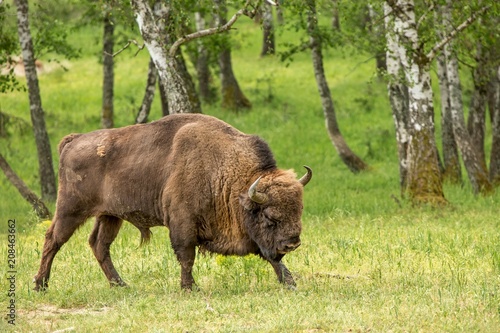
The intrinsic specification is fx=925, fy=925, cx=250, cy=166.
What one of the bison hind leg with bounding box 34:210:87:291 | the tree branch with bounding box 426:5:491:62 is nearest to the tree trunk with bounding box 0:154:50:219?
the bison hind leg with bounding box 34:210:87:291

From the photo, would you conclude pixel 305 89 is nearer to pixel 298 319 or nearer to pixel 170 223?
pixel 170 223

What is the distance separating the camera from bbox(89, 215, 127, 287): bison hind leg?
448 inches

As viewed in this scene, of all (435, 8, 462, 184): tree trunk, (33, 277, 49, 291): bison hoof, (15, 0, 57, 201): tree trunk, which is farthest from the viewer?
(435, 8, 462, 184): tree trunk

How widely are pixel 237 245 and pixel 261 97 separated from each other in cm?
2205

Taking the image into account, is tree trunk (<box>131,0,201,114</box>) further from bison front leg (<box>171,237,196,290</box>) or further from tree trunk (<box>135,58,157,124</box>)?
bison front leg (<box>171,237,196,290</box>)

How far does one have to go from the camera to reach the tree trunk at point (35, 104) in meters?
19.1

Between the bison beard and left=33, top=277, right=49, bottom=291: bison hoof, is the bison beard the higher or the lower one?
the higher one

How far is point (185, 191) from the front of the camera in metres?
10.6

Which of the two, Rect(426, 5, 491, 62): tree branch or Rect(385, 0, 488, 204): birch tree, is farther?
Rect(385, 0, 488, 204): birch tree

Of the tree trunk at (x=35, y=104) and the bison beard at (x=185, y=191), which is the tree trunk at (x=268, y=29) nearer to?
the bison beard at (x=185, y=191)

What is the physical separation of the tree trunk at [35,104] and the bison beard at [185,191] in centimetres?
→ 817

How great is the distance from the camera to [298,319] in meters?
8.45

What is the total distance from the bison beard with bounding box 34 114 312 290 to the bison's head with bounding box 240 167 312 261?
0.01 meters

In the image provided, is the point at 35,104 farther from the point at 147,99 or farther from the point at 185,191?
the point at 185,191
